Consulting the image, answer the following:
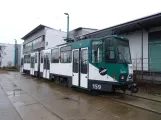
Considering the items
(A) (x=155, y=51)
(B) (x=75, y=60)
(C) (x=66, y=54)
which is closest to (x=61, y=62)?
(C) (x=66, y=54)

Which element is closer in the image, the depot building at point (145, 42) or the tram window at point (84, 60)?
the tram window at point (84, 60)

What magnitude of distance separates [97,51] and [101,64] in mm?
769

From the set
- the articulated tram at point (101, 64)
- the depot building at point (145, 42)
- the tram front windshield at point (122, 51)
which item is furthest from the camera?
the depot building at point (145, 42)

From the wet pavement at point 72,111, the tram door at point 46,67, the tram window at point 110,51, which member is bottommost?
the wet pavement at point 72,111

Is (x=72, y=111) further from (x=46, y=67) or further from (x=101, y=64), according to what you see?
(x=46, y=67)

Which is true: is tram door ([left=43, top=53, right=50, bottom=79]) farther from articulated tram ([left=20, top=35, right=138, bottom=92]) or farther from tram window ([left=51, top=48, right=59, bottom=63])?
articulated tram ([left=20, top=35, right=138, bottom=92])

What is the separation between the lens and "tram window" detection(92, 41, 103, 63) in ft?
29.4

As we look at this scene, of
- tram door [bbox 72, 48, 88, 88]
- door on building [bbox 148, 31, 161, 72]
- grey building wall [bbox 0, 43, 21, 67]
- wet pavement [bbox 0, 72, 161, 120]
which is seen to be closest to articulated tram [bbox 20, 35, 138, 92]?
tram door [bbox 72, 48, 88, 88]

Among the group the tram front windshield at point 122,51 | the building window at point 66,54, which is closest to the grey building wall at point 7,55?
the building window at point 66,54

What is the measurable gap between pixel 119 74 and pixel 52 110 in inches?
144

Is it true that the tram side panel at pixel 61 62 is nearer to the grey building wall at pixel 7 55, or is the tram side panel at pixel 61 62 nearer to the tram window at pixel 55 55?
the tram window at pixel 55 55

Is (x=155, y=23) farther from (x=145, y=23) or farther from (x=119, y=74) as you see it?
(x=119, y=74)

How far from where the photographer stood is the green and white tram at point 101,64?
8461mm

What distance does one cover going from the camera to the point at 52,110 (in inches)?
262
